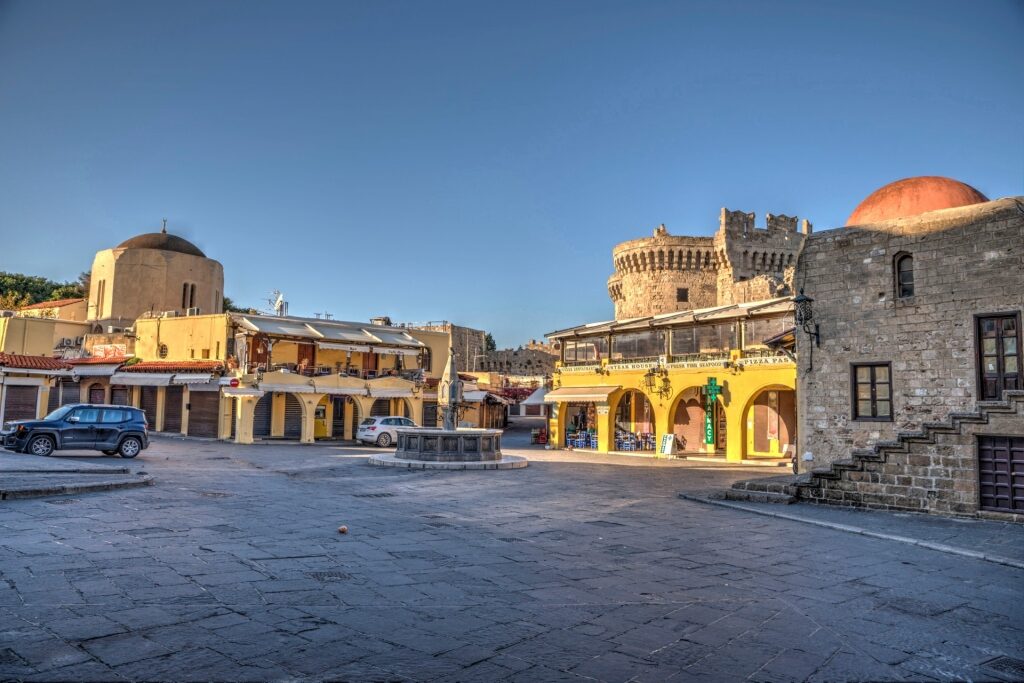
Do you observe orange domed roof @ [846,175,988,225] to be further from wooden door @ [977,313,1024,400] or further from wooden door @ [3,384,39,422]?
wooden door @ [3,384,39,422]

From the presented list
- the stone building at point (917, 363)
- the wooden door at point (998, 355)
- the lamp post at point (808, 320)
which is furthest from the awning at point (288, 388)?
the wooden door at point (998, 355)

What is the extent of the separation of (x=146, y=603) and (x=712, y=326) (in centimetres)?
2343

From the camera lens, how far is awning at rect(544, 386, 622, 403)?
1147 inches

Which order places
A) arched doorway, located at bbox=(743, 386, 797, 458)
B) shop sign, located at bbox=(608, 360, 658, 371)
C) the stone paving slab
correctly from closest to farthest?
the stone paving slab, arched doorway, located at bbox=(743, 386, 797, 458), shop sign, located at bbox=(608, 360, 658, 371)

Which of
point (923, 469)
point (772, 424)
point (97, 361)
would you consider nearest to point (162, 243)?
point (97, 361)

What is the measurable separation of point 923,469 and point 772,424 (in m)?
14.9

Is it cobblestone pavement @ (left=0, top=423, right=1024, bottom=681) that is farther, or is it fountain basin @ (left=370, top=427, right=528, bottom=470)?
fountain basin @ (left=370, top=427, right=528, bottom=470)

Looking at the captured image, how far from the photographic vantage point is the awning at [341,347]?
3334 cm

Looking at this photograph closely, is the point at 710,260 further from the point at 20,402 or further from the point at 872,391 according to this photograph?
the point at 20,402

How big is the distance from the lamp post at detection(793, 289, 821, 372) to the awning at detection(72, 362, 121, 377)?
29944 millimetres

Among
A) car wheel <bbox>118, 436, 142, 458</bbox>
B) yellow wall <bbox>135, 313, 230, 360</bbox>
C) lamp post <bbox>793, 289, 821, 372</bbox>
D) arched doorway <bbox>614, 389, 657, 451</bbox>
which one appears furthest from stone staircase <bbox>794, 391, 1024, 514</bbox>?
yellow wall <bbox>135, 313, 230, 360</bbox>

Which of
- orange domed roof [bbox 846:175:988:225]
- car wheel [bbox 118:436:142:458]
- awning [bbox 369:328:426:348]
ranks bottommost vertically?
car wheel [bbox 118:436:142:458]

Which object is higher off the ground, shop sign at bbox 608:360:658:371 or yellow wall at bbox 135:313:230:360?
yellow wall at bbox 135:313:230:360

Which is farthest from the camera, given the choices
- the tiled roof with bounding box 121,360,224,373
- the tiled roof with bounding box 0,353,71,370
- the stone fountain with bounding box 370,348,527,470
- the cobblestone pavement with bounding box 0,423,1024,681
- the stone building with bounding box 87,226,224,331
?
the stone building with bounding box 87,226,224,331
